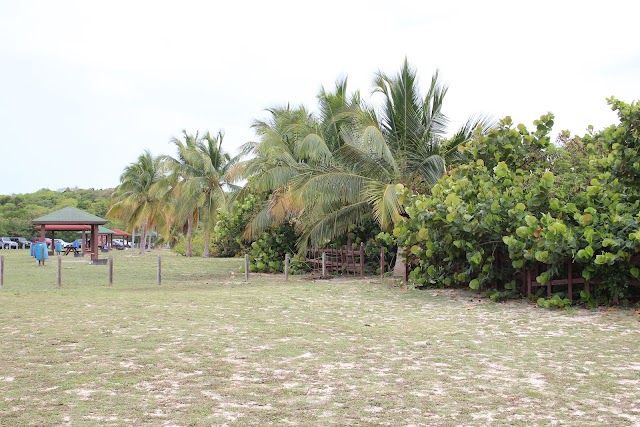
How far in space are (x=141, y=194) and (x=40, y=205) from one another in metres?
45.2

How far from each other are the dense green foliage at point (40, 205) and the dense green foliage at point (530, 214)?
228 ft

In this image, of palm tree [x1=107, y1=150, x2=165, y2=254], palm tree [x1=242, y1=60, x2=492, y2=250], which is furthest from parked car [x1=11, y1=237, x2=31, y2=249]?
palm tree [x1=242, y1=60, x2=492, y2=250]

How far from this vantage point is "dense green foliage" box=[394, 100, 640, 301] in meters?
11.6

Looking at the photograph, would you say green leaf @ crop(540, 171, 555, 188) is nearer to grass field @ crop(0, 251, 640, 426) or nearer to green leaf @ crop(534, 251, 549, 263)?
green leaf @ crop(534, 251, 549, 263)

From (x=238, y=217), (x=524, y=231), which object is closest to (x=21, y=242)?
(x=238, y=217)

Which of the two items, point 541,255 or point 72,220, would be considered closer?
point 541,255

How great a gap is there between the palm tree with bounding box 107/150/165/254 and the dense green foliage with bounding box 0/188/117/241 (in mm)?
30011

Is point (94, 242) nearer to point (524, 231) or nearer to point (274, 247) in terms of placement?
point (274, 247)

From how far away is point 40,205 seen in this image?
87.9 m

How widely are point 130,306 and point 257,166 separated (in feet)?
42.5

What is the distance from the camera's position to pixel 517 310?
12.0m

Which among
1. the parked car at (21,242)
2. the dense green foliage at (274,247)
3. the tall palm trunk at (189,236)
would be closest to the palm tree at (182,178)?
the tall palm trunk at (189,236)

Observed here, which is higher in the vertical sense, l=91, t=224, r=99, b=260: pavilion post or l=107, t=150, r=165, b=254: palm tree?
l=107, t=150, r=165, b=254: palm tree

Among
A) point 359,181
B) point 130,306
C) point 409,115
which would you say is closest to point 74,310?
point 130,306
